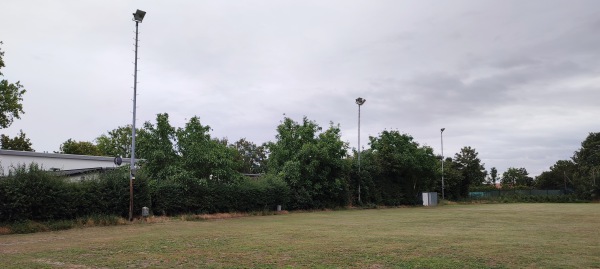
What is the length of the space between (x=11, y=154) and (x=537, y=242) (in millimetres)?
37196

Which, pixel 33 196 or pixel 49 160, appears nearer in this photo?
pixel 33 196

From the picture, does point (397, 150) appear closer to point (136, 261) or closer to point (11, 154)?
point (11, 154)

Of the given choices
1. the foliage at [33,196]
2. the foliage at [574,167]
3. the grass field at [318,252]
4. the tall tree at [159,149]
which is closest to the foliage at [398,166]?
the tall tree at [159,149]

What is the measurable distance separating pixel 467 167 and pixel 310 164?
43348 mm

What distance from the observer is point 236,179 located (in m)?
31.7

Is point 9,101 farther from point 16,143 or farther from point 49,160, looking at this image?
point 16,143

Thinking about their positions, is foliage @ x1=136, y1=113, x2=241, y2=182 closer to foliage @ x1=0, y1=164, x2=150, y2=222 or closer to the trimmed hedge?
the trimmed hedge

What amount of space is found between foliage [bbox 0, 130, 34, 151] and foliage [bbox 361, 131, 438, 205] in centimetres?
3889

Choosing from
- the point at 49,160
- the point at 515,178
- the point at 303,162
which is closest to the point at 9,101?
the point at 49,160

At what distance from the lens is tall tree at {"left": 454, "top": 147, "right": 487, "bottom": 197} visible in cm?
6749

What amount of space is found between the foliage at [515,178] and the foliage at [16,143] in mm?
107089

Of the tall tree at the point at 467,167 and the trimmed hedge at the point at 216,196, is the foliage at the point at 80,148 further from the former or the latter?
the tall tree at the point at 467,167

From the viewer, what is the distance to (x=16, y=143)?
5119cm

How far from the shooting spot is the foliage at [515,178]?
117444mm
